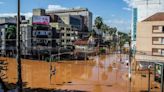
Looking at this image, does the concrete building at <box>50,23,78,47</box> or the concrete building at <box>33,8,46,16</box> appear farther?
the concrete building at <box>33,8,46,16</box>

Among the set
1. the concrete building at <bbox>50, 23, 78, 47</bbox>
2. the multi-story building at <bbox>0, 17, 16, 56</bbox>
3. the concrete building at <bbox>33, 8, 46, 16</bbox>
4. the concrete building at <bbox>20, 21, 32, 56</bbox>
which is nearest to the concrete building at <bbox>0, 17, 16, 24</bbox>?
the multi-story building at <bbox>0, 17, 16, 56</bbox>

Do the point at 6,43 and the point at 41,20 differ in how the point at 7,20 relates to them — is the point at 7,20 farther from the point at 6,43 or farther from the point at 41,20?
the point at 6,43

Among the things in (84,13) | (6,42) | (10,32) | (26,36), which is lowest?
(6,42)

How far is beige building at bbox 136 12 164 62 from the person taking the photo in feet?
207

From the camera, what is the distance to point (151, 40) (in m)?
64.6

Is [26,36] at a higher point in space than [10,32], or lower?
lower

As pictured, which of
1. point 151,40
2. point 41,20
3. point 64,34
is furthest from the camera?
point 64,34

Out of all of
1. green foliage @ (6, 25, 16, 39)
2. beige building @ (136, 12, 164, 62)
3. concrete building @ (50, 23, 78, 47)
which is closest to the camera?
beige building @ (136, 12, 164, 62)

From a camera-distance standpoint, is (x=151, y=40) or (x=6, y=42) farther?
(x=6, y=42)

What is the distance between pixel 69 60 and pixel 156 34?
38.8 meters

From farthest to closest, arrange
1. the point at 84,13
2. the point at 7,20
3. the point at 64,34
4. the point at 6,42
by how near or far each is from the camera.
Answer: the point at 84,13
the point at 64,34
the point at 7,20
the point at 6,42

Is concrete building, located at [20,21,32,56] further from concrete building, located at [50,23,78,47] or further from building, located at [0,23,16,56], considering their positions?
concrete building, located at [50,23,78,47]

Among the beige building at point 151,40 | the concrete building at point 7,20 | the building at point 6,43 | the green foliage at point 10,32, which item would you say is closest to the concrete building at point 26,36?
the green foliage at point 10,32

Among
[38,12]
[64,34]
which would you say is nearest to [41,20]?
[64,34]
